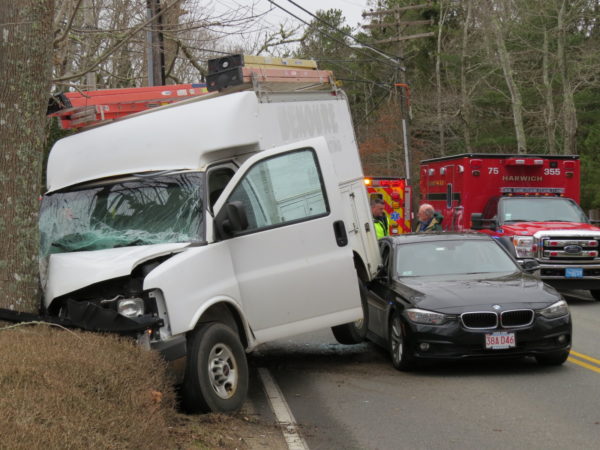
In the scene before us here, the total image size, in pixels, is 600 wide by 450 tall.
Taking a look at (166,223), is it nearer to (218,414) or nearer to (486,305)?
(218,414)

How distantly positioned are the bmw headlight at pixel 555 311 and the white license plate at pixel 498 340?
47 centimetres

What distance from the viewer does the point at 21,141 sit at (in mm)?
7414

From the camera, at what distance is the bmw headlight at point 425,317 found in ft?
29.0

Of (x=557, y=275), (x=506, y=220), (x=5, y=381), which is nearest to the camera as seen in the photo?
(x=5, y=381)

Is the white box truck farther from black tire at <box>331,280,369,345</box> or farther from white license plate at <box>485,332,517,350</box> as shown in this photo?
black tire at <box>331,280,369,345</box>

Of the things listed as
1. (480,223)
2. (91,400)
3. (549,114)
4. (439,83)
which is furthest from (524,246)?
(439,83)

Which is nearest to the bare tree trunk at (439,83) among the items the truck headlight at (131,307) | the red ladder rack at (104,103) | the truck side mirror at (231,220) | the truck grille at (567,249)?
the truck grille at (567,249)

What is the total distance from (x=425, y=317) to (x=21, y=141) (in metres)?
4.37

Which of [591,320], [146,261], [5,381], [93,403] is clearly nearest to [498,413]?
[146,261]

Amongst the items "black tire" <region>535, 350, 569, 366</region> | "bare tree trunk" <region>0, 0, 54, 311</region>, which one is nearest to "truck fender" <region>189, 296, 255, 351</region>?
"bare tree trunk" <region>0, 0, 54, 311</region>

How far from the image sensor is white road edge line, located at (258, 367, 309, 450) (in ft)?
22.2

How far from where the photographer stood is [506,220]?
17484mm

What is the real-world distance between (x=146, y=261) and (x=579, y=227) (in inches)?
462

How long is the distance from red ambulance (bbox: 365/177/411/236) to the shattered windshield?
20.5 metres
